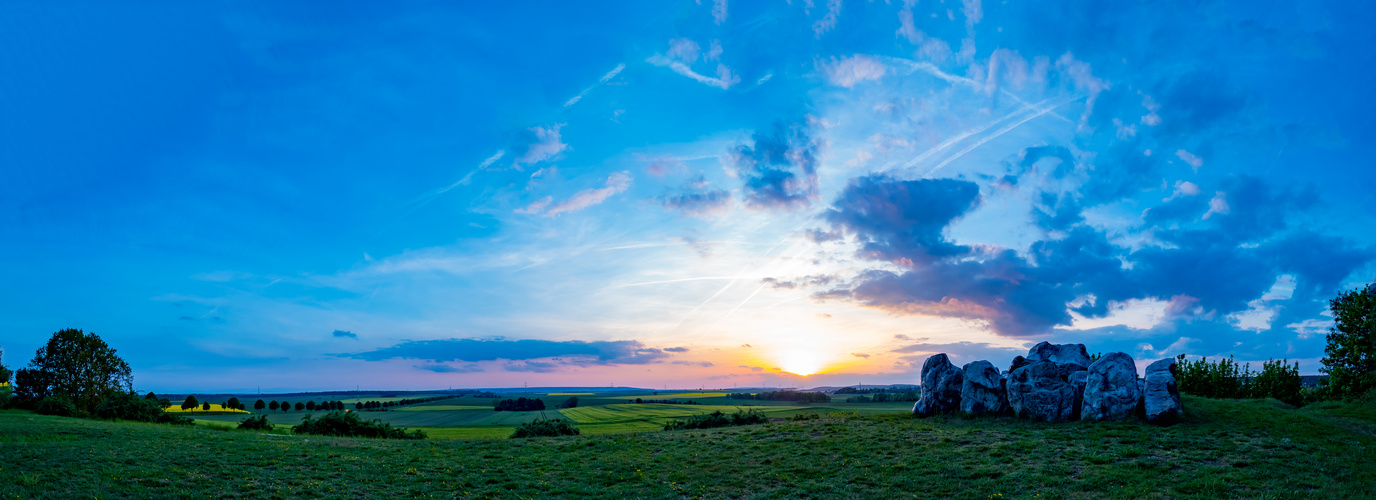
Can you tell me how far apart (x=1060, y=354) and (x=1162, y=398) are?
8582mm

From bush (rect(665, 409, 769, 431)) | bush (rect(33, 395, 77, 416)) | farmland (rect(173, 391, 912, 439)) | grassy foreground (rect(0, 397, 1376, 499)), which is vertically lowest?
farmland (rect(173, 391, 912, 439))

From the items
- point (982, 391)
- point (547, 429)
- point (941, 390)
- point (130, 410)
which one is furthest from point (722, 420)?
point (130, 410)

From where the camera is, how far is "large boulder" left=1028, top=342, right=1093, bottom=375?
35719 millimetres

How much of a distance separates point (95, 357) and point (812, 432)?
275 ft

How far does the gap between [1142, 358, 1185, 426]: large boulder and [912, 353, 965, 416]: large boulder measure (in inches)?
358

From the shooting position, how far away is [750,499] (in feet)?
67.6

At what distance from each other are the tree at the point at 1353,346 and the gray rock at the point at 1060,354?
2038 cm

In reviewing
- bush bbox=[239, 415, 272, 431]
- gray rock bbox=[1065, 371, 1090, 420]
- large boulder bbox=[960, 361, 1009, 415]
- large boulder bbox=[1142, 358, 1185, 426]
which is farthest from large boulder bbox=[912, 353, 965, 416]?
bush bbox=[239, 415, 272, 431]

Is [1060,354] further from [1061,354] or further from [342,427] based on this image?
[342,427]

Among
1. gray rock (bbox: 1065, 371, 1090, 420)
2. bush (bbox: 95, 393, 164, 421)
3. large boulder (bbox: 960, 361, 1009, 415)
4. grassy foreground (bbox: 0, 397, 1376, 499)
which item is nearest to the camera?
grassy foreground (bbox: 0, 397, 1376, 499)

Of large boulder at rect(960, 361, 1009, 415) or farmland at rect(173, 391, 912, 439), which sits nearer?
large boulder at rect(960, 361, 1009, 415)

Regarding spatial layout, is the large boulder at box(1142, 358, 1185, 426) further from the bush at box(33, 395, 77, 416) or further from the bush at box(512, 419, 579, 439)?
the bush at box(33, 395, 77, 416)

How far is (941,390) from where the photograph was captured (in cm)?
3650

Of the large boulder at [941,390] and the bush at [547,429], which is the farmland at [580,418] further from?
the large boulder at [941,390]
